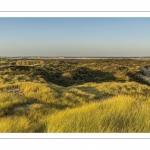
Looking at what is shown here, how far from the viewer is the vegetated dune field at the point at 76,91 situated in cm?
366

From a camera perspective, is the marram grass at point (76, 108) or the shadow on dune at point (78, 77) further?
the shadow on dune at point (78, 77)

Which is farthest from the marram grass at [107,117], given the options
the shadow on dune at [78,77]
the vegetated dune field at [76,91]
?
the shadow on dune at [78,77]

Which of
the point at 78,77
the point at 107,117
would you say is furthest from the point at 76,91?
the point at 107,117

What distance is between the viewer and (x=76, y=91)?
158 inches

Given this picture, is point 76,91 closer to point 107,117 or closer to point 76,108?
point 76,108

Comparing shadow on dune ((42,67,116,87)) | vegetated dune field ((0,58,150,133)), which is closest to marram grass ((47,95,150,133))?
vegetated dune field ((0,58,150,133))

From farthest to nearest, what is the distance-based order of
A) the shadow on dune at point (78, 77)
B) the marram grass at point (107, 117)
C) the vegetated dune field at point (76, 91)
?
1. the shadow on dune at point (78, 77)
2. the vegetated dune field at point (76, 91)
3. the marram grass at point (107, 117)

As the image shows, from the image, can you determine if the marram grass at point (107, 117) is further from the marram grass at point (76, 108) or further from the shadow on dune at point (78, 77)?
the shadow on dune at point (78, 77)

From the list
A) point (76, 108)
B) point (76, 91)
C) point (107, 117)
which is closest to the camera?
point (107, 117)

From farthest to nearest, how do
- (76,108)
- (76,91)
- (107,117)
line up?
1. (76,91)
2. (76,108)
3. (107,117)

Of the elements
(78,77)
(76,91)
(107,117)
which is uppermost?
(78,77)
